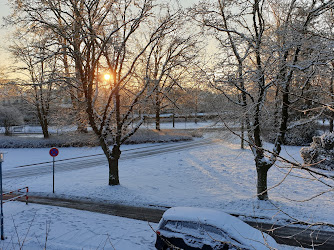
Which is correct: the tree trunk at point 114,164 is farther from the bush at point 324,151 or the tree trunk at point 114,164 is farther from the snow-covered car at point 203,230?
the bush at point 324,151

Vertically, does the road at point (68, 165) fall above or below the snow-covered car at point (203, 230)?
below

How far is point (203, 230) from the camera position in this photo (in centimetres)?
703

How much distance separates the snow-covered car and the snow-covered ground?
45.0 inches

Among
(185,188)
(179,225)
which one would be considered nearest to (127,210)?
(185,188)

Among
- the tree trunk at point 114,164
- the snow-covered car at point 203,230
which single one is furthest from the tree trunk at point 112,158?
the snow-covered car at point 203,230

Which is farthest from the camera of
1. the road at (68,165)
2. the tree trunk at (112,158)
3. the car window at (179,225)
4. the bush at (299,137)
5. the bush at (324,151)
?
the bush at (299,137)

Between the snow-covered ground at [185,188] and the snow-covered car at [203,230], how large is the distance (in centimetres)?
114

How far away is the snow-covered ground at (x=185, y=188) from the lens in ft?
37.4

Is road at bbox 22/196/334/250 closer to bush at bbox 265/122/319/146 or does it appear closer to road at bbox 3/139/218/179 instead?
road at bbox 3/139/218/179

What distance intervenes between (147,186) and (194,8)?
10488mm

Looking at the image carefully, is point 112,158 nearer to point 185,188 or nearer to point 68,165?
point 185,188

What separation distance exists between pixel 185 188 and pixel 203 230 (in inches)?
340

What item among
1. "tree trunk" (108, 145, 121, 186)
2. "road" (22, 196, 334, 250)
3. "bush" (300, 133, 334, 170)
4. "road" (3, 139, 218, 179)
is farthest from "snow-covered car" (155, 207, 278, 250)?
"road" (3, 139, 218, 179)

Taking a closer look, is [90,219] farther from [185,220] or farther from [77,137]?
[77,137]
